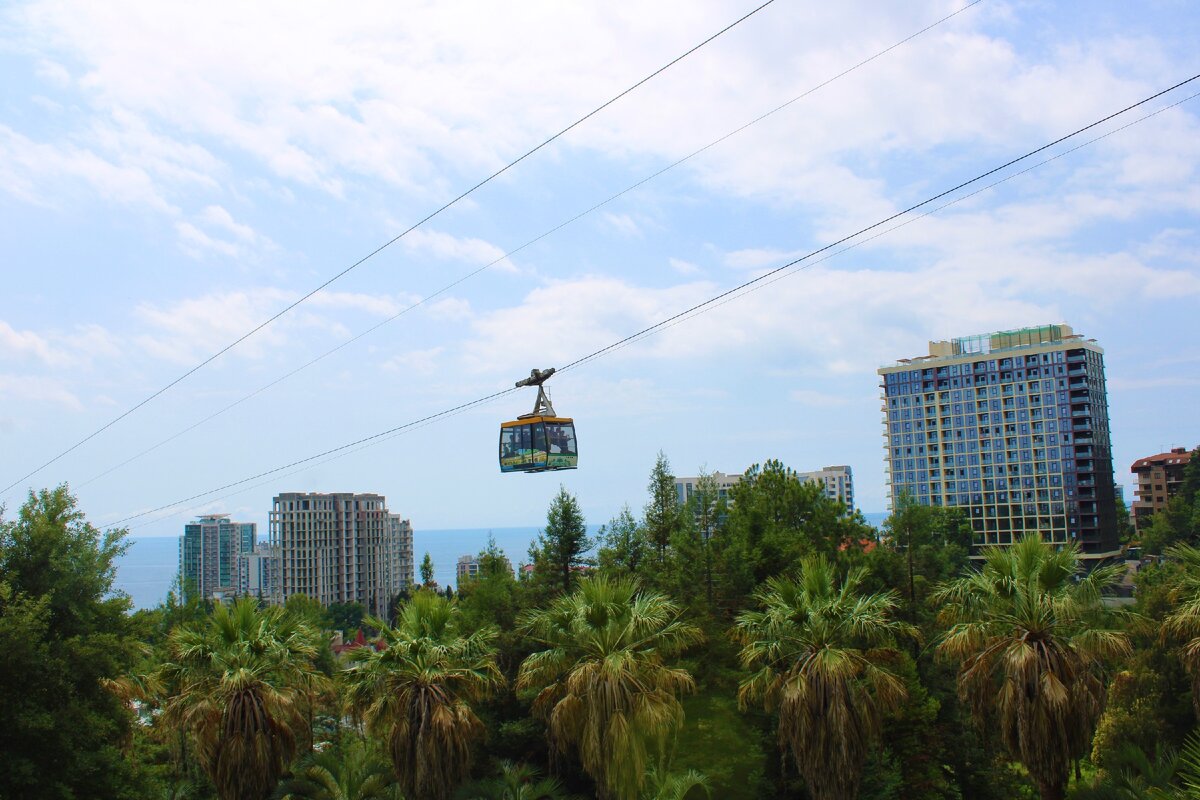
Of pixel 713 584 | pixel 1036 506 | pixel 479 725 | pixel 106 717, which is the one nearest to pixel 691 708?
pixel 713 584

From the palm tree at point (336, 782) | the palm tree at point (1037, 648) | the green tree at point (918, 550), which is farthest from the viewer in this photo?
the green tree at point (918, 550)

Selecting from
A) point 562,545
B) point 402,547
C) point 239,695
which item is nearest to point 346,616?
point 402,547

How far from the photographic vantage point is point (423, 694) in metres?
16.6

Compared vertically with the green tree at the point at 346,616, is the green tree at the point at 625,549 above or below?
above

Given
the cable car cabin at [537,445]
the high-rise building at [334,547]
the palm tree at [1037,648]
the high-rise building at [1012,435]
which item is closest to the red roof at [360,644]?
the cable car cabin at [537,445]

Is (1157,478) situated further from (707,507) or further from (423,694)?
(423,694)

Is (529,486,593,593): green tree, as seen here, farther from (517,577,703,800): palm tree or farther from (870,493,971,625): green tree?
(517,577,703,800): palm tree

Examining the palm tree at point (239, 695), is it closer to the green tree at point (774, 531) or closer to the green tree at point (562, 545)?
the green tree at point (774, 531)

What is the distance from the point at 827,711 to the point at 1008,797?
11.4 metres

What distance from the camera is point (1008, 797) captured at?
22.5 m

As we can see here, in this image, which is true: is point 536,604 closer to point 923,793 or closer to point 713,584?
point 713,584

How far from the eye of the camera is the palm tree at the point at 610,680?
48.6 feet

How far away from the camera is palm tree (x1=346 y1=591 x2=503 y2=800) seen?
53.1ft

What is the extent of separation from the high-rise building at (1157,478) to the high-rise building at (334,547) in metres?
120
